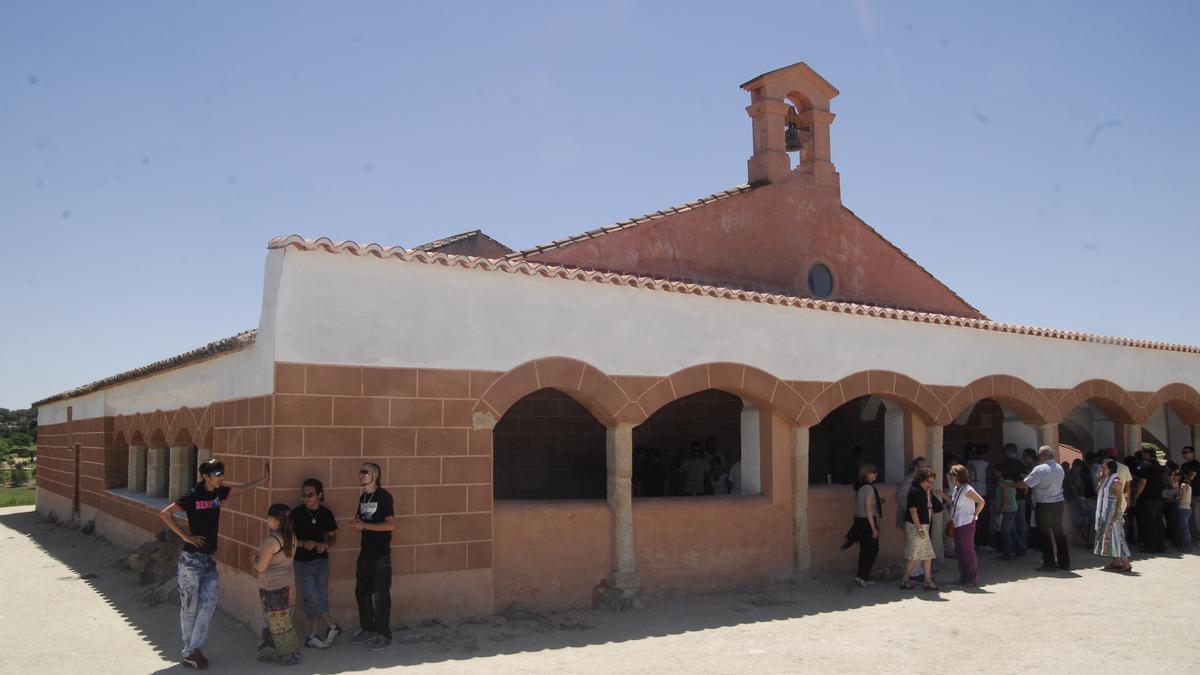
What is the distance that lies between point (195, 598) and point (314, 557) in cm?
95


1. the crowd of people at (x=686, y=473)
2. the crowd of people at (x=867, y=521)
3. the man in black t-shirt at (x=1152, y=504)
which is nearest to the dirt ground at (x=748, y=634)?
the crowd of people at (x=867, y=521)

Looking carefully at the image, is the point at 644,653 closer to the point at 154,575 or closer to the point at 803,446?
the point at 803,446

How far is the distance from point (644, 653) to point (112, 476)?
1263 centimetres

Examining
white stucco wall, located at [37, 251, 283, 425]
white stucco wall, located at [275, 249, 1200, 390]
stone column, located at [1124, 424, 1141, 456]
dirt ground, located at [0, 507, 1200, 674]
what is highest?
white stucco wall, located at [275, 249, 1200, 390]

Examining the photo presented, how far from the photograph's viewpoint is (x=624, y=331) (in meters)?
→ 9.77

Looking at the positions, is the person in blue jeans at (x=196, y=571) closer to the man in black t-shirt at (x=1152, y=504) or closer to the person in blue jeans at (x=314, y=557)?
the person in blue jeans at (x=314, y=557)

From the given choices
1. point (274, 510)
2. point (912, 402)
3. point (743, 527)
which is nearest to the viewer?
point (274, 510)

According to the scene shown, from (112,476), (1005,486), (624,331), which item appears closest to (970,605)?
(1005,486)

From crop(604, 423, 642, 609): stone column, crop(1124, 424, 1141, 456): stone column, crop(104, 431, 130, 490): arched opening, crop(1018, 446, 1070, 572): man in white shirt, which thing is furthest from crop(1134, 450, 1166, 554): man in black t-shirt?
crop(104, 431, 130, 490): arched opening

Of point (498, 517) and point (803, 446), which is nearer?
point (498, 517)

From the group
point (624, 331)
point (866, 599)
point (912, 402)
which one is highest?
point (624, 331)

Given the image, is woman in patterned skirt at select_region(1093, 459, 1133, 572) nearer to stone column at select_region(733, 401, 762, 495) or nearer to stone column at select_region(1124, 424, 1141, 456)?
stone column at select_region(1124, 424, 1141, 456)

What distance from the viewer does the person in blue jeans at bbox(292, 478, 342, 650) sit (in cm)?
763

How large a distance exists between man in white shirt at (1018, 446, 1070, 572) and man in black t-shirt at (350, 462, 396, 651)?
8.74 meters
